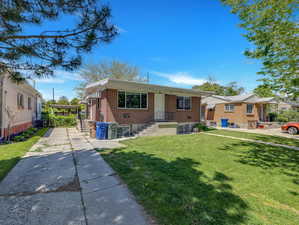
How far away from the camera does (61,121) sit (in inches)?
667

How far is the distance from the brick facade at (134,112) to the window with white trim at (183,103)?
13.8 inches

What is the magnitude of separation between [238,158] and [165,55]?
15.8m

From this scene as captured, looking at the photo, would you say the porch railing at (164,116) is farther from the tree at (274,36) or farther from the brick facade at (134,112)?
the tree at (274,36)

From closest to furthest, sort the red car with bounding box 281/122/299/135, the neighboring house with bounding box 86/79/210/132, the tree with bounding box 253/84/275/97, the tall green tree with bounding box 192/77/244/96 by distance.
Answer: the tree with bounding box 253/84/275/97, the neighboring house with bounding box 86/79/210/132, the red car with bounding box 281/122/299/135, the tall green tree with bounding box 192/77/244/96

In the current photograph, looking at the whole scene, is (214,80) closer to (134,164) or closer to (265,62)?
(265,62)

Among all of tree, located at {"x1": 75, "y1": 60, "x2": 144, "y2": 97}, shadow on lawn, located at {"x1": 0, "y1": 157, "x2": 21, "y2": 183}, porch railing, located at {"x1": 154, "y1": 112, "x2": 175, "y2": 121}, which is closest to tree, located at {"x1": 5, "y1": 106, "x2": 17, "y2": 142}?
shadow on lawn, located at {"x1": 0, "y1": 157, "x2": 21, "y2": 183}

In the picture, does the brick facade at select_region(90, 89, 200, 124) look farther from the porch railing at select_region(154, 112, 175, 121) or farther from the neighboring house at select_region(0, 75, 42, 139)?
the neighboring house at select_region(0, 75, 42, 139)

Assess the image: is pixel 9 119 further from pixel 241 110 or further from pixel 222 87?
pixel 222 87

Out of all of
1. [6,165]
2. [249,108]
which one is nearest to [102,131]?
[6,165]

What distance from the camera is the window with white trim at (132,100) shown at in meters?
10.3

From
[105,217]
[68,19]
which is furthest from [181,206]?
[68,19]

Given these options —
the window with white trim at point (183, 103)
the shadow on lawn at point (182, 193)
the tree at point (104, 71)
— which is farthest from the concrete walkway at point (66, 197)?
the tree at point (104, 71)

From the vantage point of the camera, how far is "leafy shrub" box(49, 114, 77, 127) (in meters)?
16.5

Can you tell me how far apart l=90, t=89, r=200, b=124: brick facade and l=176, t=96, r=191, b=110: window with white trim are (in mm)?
350
